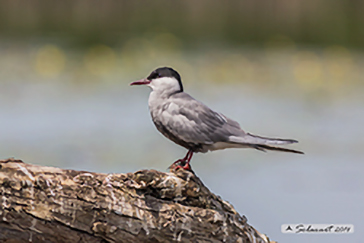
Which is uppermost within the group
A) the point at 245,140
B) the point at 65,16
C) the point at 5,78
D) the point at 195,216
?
the point at 65,16

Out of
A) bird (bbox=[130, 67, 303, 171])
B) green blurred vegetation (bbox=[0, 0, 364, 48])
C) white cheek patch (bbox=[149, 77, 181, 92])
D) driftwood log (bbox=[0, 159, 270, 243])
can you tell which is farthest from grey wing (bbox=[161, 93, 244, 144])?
green blurred vegetation (bbox=[0, 0, 364, 48])

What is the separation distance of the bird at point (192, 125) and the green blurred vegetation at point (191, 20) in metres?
8.50

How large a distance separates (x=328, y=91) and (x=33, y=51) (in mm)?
5196

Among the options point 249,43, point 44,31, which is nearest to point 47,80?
point 44,31

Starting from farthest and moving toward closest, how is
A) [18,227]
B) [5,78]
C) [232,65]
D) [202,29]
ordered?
[202,29], [232,65], [5,78], [18,227]

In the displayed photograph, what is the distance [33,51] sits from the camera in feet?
37.7

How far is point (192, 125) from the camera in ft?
11.3

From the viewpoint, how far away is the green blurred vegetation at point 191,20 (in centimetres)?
1287

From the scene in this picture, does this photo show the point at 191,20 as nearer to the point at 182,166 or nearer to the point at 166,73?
the point at 166,73

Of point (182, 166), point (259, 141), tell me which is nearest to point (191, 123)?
point (182, 166)

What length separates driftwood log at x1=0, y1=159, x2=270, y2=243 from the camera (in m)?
3.13

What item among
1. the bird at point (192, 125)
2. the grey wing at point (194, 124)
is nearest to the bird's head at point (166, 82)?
the bird at point (192, 125)

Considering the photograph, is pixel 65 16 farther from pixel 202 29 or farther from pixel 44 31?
pixel 202 29

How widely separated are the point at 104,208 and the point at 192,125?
2.15 feet
